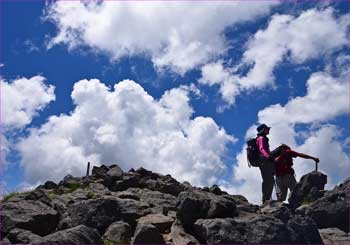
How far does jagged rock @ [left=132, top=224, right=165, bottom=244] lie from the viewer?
1232cm

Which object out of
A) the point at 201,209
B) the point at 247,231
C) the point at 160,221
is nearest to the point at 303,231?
the point at 247,231

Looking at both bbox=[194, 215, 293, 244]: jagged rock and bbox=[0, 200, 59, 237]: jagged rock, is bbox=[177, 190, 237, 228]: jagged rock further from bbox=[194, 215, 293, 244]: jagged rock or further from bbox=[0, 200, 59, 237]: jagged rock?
bbox=[0, 200, 59, 237]: jagged rock

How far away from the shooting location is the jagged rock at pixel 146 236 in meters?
12.3

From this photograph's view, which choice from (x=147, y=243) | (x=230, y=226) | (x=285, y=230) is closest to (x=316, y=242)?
(x=285, y=230)

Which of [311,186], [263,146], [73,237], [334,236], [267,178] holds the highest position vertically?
[311,186]

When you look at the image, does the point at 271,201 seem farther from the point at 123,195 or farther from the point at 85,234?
the point at 85,234

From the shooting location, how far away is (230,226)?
38.9ft

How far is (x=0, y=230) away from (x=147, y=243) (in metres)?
4.22

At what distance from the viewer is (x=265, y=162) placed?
18.1 metres

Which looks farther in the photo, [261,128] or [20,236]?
[261,128]

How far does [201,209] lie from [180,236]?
1088 millimetres

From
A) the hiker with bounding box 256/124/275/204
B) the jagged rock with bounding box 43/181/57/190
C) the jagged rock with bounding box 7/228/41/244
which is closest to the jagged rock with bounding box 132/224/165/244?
the jagged rock with bounding box 7/228/41/244

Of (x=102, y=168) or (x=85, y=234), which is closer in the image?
(x=85, y=234)

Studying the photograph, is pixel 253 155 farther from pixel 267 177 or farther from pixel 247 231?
pixel 247 231
